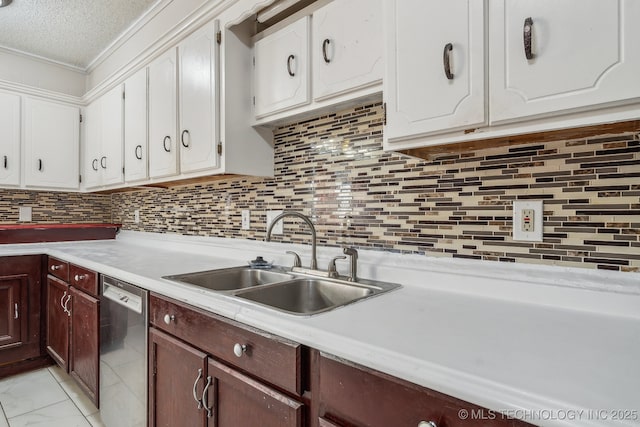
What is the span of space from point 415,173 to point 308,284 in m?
0.60

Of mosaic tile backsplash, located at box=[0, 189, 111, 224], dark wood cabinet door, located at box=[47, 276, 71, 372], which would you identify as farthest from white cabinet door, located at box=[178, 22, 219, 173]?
mosaic tile backsplash, located at box=[0, 189, 111, 224]

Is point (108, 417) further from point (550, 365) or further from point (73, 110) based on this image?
point (73, 110)

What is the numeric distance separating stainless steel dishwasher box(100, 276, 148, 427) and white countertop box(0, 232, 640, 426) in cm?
14

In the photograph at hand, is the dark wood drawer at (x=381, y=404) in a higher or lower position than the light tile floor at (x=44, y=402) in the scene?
higher

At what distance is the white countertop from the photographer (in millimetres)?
535

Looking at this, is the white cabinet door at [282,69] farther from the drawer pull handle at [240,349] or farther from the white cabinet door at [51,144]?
the white cabinet door at [51,144]

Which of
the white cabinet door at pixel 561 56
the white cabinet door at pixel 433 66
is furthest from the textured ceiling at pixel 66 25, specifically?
the white cabinet door at pixel 561 56

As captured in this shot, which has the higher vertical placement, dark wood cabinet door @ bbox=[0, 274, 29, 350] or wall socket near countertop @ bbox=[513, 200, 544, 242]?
wall socket near countertop @ bbox=[513, 200, 544, 242]

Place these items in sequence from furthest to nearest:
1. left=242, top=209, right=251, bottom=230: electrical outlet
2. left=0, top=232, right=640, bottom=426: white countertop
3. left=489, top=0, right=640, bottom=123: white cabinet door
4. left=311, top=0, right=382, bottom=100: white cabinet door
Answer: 1. left=242, top=209, right=251, bottom=230: electrical outlet
2. left=311, top=0, right=382, bottom=100: white cabinet door
3. left=489, top=0, right=640, bottom=123: white cabinet door
4. left=0, top=232, right=640, bottom=426: white countertop

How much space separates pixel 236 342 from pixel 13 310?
2.25 m

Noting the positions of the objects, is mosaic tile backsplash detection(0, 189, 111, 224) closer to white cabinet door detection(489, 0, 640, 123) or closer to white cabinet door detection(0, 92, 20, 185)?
white cabinet door detection(0, 92, 20, 185)

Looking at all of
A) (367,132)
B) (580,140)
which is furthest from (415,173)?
(580,140)

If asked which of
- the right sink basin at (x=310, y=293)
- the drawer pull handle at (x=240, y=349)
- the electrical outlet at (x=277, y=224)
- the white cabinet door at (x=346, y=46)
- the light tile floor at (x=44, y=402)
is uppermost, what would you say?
the white cabinet door at (x=346, y=46)

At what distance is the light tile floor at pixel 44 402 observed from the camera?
1874mm
